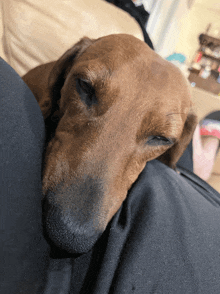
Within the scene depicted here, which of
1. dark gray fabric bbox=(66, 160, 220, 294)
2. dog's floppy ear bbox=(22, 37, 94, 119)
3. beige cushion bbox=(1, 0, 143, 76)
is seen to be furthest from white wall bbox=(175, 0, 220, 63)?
dark gray fabric bbox=(66, 160, 220, 294)

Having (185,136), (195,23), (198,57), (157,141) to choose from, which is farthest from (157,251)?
(195,23)

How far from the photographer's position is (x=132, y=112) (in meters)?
0.78

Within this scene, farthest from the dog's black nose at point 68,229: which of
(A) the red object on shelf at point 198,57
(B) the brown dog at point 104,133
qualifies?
(A) the red object on shelf at point 198,57

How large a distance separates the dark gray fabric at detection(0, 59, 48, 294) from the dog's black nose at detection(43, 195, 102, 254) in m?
0.03

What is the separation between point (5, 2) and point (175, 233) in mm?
1798

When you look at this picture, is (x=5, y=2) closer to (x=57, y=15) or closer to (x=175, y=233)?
(x=57, y=15)

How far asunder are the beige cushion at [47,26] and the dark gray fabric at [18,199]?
3.56ft

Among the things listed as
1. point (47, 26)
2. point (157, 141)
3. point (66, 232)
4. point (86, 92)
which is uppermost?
point (47, 26)

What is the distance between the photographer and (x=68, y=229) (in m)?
0.53

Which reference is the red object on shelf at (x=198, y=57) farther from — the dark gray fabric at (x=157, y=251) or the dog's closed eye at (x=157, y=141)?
the dark gray fabric at (x=157, y=251)

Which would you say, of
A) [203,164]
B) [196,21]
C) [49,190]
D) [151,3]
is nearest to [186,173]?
[203,164]

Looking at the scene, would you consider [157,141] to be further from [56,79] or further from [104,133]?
[56,79]

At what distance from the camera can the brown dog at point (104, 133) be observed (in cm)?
58

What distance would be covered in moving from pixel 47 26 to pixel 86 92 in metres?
0.97
